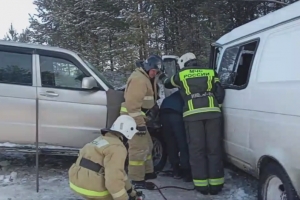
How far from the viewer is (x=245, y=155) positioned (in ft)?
14.6

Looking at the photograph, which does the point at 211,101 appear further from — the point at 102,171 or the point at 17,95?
the point at 17,95

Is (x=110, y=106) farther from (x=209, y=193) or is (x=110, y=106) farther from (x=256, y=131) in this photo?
(x=256, y=131)

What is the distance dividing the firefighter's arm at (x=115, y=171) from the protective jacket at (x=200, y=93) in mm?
1675

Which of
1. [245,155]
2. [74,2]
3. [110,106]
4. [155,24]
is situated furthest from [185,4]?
[245,155]

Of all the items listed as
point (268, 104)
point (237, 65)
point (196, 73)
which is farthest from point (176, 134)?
point (268, 104)

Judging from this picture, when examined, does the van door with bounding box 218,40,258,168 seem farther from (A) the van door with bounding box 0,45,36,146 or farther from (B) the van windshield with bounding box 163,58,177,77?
(A) the van door with bounding box 0,45,36,146

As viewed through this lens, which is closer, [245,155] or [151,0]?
[245,155]

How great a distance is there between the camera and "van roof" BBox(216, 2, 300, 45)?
3668 mm

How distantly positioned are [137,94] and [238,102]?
1.42 m

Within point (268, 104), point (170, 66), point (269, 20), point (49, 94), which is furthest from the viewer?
point (170, 66)

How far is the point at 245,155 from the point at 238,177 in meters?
1.70

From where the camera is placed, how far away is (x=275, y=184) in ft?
12.9

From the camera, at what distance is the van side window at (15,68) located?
5.77m

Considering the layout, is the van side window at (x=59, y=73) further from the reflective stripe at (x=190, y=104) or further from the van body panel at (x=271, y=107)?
the van body panel at (x=271, y=107)
